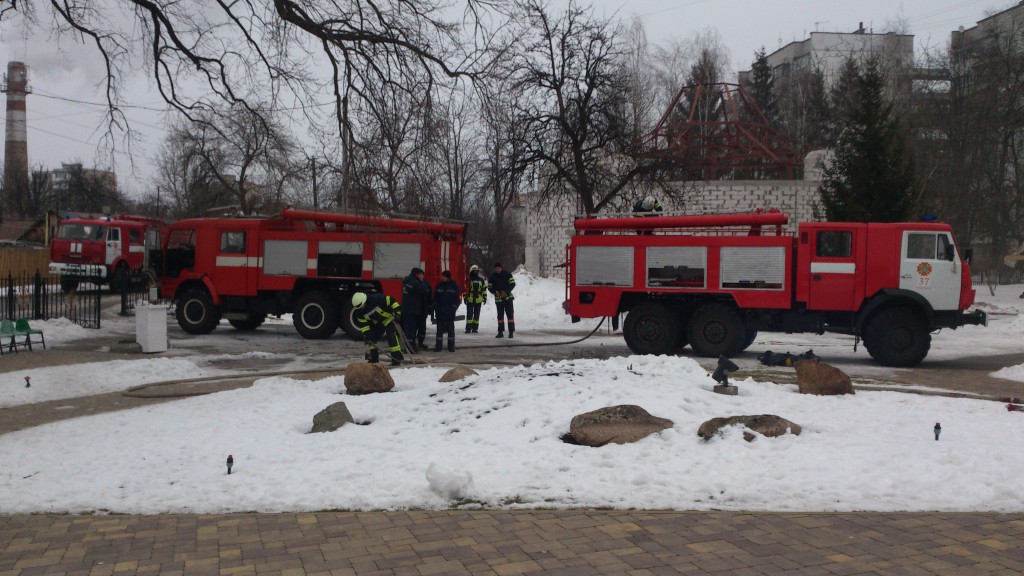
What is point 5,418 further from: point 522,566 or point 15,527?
point 522,566

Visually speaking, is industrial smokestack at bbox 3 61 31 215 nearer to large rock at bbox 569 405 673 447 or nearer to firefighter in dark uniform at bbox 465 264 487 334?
firefighter in dark uniform at bbox 465 264 487 334

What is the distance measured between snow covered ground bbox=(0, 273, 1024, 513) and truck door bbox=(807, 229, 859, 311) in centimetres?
598

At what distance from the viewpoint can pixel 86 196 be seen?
60.8 metres

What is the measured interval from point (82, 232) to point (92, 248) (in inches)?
30.6

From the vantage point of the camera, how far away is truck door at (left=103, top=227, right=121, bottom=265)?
30.2 m

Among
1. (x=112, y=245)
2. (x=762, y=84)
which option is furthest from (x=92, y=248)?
(x=762, y=84)

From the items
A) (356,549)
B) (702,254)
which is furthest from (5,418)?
(702,254)

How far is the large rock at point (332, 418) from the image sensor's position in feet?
27.3

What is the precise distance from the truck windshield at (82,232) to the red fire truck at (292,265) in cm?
1182

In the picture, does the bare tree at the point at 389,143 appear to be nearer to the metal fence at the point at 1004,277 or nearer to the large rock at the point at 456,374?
the large rock at the point at 456,374

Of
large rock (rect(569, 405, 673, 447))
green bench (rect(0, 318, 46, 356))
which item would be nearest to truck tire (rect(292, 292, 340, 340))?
green bench (rect(0, 318, 46, 356))

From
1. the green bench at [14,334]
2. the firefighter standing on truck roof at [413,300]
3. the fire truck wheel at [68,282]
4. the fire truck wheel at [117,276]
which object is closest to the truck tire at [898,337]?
the firefighter standing on truck roof at [413,300]

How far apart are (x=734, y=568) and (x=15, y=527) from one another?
15.5ft

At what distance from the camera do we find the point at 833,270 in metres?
15.6
